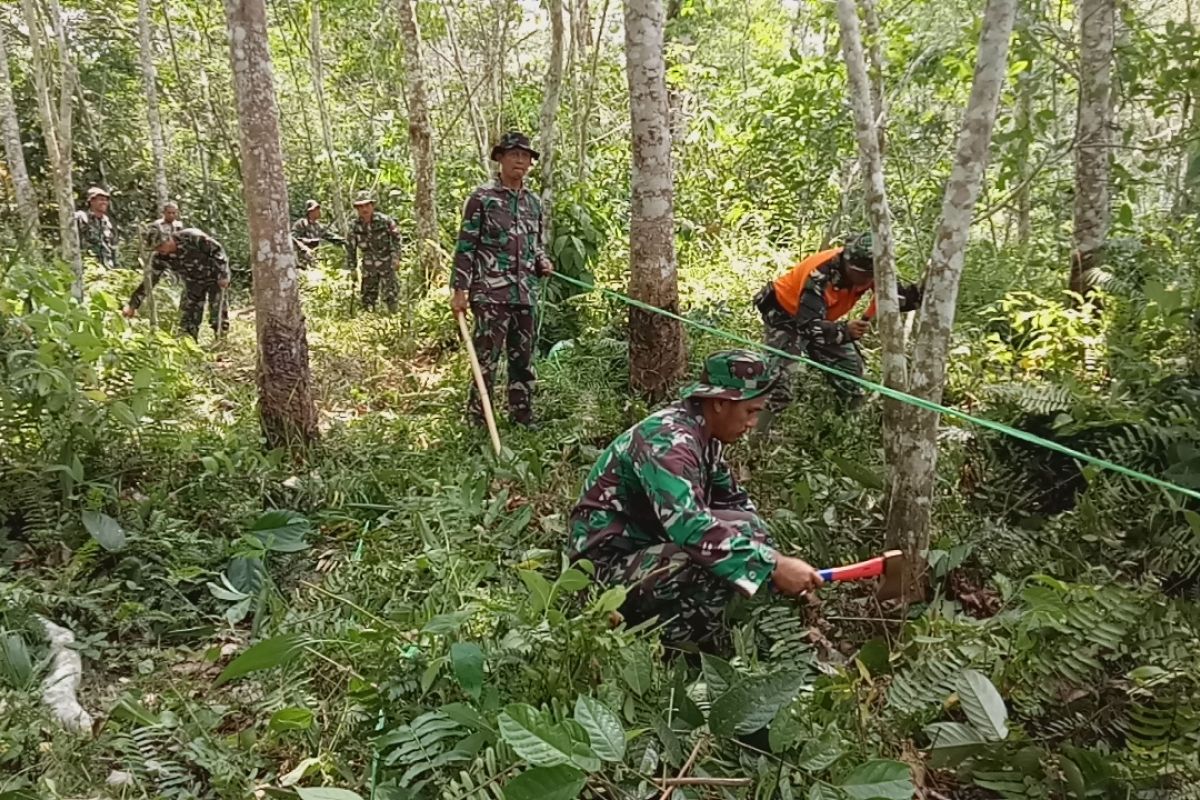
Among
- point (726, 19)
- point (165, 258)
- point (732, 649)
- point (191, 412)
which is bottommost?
point (732, 649)

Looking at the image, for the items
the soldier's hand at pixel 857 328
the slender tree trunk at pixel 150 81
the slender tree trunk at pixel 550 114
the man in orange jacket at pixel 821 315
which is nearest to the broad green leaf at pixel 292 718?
the man in orange jacket at pixel 821 315

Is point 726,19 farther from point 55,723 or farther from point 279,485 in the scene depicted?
point 55,723

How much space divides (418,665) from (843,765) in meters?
1.25

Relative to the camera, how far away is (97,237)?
11.7 metres

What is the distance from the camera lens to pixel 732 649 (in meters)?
3.31

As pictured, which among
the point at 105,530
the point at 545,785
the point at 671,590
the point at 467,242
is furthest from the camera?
the point at 467,242

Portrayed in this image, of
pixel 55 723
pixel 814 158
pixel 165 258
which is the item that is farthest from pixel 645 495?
pixel 165 258

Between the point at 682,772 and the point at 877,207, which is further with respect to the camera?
the point at 877,207

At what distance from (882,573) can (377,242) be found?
27.3 ft

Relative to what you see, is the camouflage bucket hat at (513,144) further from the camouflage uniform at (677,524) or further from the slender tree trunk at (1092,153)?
the slender tree trunk at (1092,153)

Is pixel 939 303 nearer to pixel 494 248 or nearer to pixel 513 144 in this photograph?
pixel 513 144

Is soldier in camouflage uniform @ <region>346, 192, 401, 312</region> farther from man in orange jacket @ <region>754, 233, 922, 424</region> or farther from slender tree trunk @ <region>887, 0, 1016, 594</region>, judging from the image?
slender tree trunk @ <region>887, 0, 1016, 594</region>

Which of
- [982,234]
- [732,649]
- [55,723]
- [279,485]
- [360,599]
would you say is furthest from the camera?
[982,234]

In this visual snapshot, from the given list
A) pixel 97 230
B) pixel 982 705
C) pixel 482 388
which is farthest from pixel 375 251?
pixel 982 705
